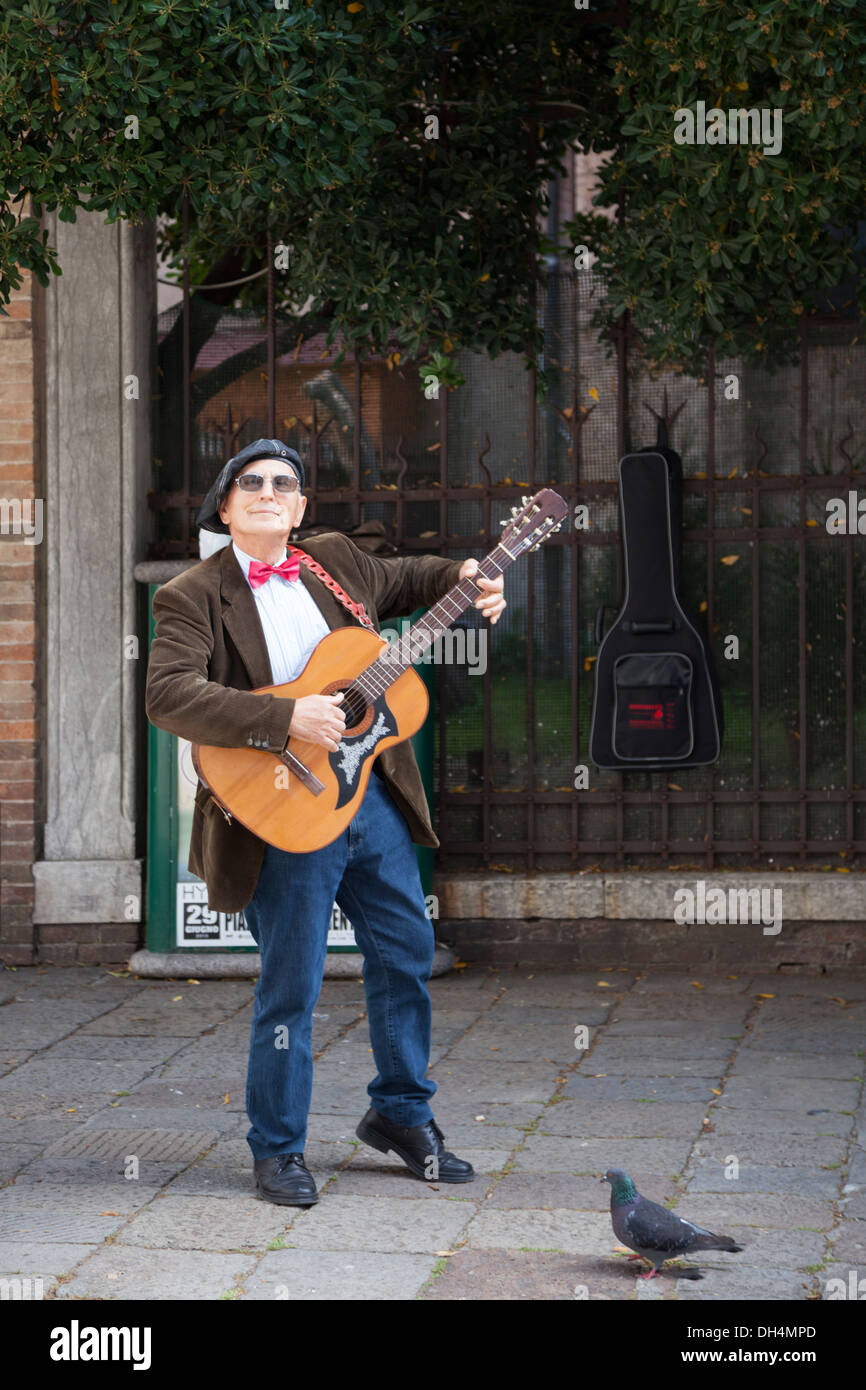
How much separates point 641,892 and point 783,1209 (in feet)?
9.32

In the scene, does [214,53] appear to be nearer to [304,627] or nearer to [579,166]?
[304,627]

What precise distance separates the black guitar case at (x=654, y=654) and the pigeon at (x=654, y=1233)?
3.30m

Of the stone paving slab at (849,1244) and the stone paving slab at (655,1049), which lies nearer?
the stone paving slab at (849,1244)

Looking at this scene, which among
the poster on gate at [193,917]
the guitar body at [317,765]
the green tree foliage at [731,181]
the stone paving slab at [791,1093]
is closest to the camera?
the guitar body at [317,765]

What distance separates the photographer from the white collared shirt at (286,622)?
4.18m

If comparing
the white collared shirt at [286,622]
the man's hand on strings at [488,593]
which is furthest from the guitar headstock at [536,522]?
the white collared shirt at [286,622]

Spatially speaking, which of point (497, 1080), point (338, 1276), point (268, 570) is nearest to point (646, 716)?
point (497, 1080)

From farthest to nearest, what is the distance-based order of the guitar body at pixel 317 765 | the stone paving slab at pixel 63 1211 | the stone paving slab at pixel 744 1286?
the guitar body at pixel 317 765, the stone paving slab at pixel 63 1211, the stone paving slab at pixel 744 1286

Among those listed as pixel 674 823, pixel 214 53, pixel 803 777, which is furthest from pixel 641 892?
pixel 214 53

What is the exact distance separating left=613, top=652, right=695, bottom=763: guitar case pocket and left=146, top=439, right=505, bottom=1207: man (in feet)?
8.25

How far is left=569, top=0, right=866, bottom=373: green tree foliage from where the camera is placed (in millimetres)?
4844

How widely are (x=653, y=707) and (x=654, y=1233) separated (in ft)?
11.3

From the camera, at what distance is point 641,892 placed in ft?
22.5

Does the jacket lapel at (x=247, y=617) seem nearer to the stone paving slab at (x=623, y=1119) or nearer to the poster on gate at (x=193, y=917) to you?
the stone paving slab at (x=623, y=1119)
